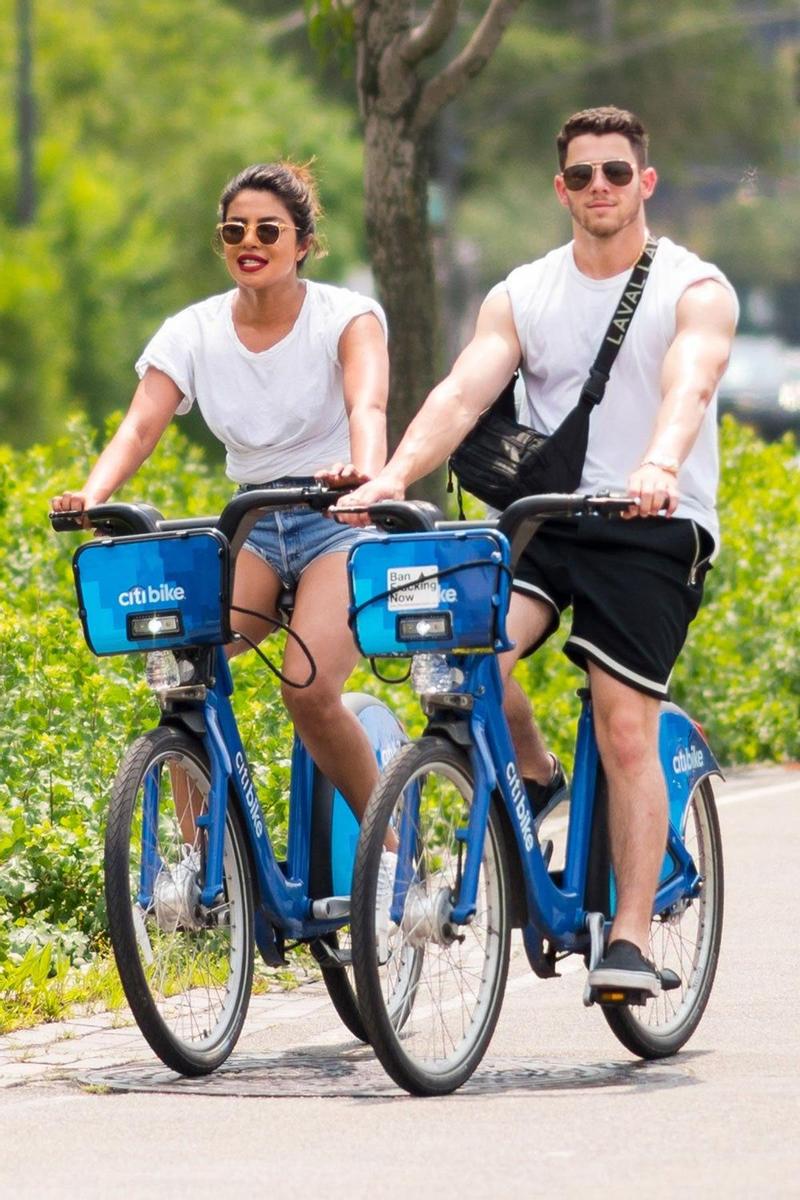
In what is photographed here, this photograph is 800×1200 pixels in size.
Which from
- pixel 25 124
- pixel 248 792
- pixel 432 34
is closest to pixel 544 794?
pixel 248 792

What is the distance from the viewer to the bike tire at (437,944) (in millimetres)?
5527

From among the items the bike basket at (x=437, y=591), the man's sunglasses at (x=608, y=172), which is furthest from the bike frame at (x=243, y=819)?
the man's sunglasses at (x=608, y=172)

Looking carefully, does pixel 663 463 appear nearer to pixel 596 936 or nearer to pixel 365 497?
pixel 365 497

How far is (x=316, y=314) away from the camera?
6355 mm

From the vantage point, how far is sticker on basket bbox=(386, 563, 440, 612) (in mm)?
5598

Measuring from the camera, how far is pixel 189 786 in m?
5.98

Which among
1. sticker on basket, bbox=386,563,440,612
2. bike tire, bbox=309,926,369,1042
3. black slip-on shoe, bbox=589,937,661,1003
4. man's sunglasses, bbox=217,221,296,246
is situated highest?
man's sunglasses, bbox=217,221,296,246

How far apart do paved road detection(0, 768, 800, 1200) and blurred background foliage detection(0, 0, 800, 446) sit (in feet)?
102

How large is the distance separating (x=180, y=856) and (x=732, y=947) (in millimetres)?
2217

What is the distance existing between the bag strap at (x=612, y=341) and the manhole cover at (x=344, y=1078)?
1.43m

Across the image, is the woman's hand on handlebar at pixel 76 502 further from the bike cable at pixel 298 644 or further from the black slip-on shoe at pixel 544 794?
the black slip-on shoe at pixel 544 794

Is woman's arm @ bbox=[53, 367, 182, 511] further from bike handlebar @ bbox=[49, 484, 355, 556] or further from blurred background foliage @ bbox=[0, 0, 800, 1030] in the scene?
blurred background foliage @ bbox=[0, 0, 800, 1030]

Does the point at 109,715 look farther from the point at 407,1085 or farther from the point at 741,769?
the point at 741,769

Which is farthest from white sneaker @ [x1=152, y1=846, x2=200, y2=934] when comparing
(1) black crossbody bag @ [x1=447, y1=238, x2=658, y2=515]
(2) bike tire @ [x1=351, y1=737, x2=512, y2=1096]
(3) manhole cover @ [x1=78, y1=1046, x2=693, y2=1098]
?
(1) black crossbody bag @ [x1=447, y1=238, x2=658, y2=515]
